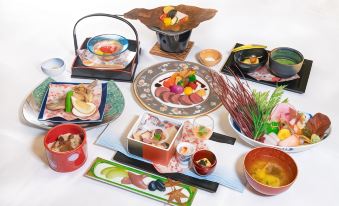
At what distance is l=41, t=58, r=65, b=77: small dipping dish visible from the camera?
5.45 ft

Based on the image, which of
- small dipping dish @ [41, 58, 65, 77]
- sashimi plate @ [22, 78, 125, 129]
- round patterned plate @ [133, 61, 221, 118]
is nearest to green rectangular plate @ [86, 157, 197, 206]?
sashimi plate @ [22, 78, 125, 129]

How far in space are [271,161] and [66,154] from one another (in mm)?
639

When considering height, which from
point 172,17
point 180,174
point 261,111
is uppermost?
point 172,17

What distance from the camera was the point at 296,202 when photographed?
3.99ft

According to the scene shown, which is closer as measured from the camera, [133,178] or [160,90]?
[133,178]

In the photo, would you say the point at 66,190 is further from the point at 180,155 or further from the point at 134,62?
the point at 134,62

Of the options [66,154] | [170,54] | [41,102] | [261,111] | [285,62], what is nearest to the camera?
[66,154]

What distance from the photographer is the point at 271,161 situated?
1271 millimetres

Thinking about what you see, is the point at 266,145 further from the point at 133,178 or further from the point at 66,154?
the point at 66,154

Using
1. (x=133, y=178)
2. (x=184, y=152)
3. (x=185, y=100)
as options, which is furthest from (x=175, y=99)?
(x=133, y=178)

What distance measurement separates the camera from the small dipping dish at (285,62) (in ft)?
5.29

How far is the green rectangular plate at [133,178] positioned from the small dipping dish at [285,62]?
673 millimetres

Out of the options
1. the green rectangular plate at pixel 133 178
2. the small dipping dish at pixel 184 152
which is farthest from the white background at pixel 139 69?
the small dipping dish at pixel 184 152

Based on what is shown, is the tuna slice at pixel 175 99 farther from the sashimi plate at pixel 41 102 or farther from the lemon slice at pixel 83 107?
the lemon slice at pixel 83 107
